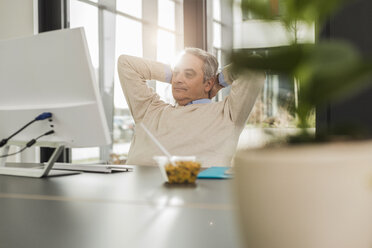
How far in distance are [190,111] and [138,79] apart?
0.39 meters

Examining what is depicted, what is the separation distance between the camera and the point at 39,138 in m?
1.42

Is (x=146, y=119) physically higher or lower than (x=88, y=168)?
higher

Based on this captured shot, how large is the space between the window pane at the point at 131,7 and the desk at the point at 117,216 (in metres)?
2.35

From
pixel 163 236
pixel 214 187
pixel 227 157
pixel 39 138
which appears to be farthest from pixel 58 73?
pixel 227 157

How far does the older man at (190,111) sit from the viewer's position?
2.07 m

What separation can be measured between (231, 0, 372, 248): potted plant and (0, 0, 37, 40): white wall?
126 inches

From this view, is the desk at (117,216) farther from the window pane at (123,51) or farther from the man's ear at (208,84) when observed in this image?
the window pane at (123,51)

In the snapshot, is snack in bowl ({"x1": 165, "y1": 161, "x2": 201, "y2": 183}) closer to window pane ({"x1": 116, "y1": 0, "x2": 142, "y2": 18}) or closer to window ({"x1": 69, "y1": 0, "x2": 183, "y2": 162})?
window ({"x1": 69, "y1": 0, "x2": 183, "y2": 162})

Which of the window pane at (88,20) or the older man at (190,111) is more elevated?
the window pane at (88,20)

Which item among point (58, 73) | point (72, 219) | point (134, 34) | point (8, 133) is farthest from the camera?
point (134, 34)

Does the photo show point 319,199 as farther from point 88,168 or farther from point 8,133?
point 8,133

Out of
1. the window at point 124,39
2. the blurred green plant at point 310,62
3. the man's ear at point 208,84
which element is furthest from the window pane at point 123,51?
the blurred green plant at point 310,62

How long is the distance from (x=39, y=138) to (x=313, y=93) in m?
1.29

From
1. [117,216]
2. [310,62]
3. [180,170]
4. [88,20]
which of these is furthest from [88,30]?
[310,62]
